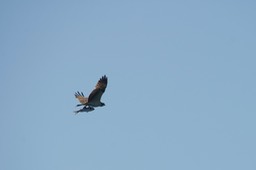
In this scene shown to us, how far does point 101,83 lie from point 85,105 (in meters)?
2.31

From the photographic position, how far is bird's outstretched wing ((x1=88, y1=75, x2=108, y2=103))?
182 feet

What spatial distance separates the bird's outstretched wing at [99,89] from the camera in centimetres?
5562

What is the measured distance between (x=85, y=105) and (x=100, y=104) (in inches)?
48.3

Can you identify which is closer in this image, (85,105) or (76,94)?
(85,105)

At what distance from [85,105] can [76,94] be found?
12.6 ft

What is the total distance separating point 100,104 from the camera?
56406mm

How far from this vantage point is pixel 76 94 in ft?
197

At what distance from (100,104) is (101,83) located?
178 cm

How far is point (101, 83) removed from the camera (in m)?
55.9

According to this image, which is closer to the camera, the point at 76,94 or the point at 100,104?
the point at 100,104

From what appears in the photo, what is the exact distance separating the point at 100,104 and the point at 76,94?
440 centimetres

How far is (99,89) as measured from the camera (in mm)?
55625

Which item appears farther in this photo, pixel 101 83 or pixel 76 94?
pixel 76 94
